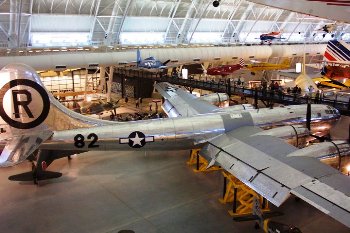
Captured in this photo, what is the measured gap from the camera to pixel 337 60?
99.1 ft

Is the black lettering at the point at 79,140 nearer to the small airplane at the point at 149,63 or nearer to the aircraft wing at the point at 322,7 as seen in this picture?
the aircraft wing at the point at 322,7

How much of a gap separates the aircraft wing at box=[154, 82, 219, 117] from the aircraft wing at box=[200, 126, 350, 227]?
529 centimetres

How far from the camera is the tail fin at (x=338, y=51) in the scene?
29.5 meters

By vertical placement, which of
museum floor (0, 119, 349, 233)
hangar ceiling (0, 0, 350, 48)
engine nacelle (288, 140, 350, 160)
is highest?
hangar ceiling (0, 0, 350, 48)

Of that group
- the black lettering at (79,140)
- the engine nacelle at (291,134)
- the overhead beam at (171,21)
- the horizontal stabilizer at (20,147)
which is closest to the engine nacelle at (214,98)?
the engine nacelle at (291,134)

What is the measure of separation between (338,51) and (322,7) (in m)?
14.1

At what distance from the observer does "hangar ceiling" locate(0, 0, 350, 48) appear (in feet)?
107

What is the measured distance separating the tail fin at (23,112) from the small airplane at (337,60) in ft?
82.9

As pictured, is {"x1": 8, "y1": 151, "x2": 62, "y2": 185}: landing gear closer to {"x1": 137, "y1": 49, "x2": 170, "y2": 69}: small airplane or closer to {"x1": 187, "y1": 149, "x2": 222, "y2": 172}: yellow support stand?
{"x1": 187, "y1": 149, "x2": 222, "y2": 172}: yellow support stand

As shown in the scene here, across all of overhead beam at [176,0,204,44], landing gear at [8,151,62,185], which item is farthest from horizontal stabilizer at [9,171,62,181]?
overhead beam at [176,0,204,44]

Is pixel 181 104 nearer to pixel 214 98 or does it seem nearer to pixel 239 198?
pixel 214 98

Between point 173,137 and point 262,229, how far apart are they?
5.91m

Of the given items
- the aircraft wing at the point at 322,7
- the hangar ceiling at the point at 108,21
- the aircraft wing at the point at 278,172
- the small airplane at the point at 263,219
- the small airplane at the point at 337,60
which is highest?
the hangar ceiling at the point at 108,21

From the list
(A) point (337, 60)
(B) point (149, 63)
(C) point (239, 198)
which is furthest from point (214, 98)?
(A) point (337, 60)
